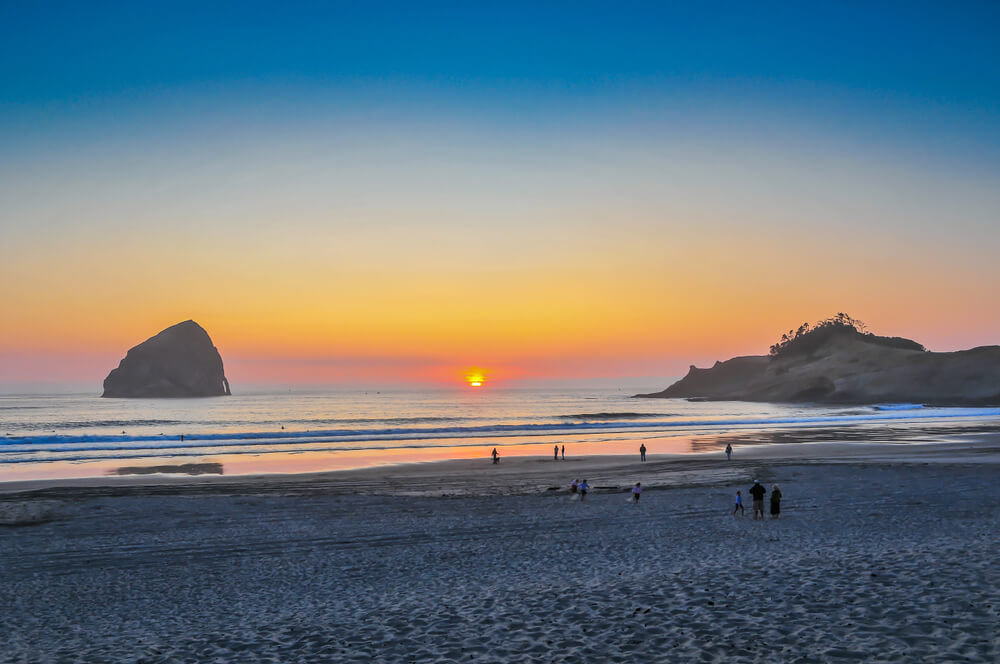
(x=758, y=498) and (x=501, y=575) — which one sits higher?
(x=758, y=498)

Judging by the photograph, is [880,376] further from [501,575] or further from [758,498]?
[501,575]

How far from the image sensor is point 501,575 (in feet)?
48.2

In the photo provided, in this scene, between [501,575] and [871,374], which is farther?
[871,374]

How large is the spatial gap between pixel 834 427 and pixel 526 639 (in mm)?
74162

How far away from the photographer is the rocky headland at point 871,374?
13238 centimetres

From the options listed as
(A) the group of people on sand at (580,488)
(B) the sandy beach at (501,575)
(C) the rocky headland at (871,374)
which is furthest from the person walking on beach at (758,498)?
(C) the rocky headland at (871,374)

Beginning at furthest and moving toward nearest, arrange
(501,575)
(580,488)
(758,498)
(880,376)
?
(880,376)
(580,488)
(758,498)
(501,575)

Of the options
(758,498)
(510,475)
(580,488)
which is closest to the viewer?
(758,498)

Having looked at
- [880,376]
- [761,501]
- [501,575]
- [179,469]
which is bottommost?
[179,469]

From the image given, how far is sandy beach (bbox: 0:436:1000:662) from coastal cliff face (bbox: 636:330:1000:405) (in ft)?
407

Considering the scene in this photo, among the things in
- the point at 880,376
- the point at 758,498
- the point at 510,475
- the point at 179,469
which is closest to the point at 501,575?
the point at 758,498

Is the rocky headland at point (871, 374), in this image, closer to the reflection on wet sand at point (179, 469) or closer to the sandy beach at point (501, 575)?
the sandy beach at point (501, 575)

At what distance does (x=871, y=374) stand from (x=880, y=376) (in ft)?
6.89

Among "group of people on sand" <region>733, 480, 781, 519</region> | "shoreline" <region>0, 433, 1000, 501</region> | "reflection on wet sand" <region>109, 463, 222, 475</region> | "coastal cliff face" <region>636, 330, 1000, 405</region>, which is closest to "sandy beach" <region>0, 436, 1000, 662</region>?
"group of people on sand" <region>733, 480, 781, 519</region>
